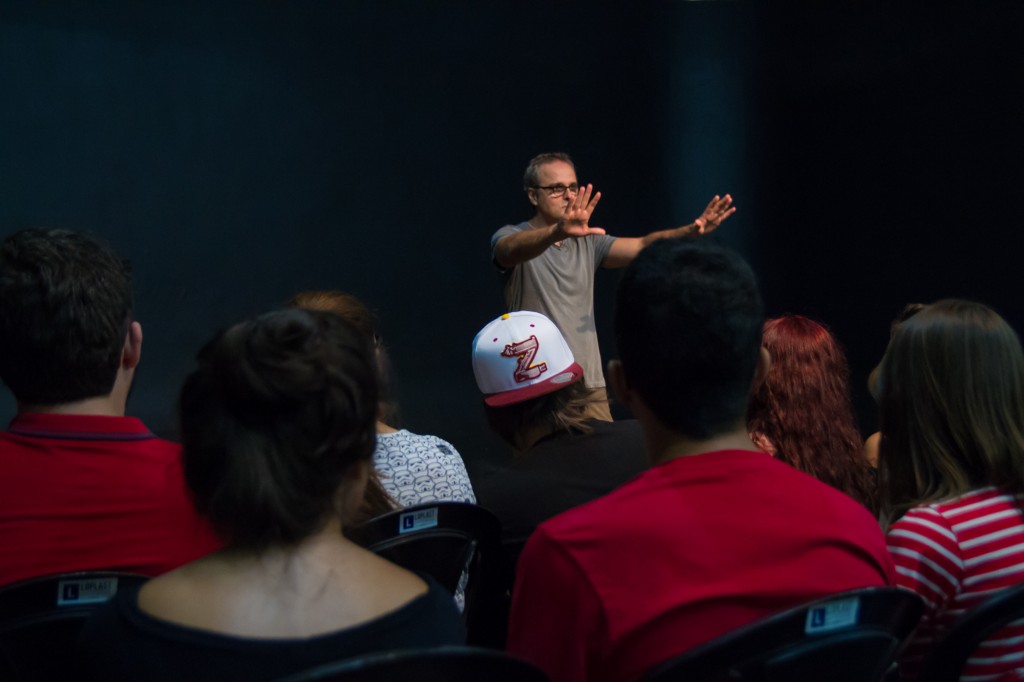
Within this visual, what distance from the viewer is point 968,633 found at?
1167mm

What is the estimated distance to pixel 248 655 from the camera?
96 centimetres

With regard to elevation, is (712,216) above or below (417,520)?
above

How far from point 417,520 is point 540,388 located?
44 cm

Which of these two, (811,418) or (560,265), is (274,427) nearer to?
(811,418)

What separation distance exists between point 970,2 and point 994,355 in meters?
4.02

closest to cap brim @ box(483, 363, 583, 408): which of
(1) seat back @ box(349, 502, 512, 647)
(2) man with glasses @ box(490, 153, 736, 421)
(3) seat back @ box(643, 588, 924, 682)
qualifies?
(1) seat back @ box(349, 502, 512, 647)

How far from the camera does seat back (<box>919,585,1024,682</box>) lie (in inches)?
44.9

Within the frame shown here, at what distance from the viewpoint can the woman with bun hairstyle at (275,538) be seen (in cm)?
98

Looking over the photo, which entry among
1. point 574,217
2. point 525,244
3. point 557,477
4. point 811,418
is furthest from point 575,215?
point 557,477

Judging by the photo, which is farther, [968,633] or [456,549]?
[456,549]

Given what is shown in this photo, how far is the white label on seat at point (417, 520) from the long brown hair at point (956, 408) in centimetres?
69

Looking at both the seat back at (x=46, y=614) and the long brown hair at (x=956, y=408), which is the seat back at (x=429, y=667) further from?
the long brown hair at (x=956, y=408)

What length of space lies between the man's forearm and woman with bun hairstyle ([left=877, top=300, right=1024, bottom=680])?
90.3 inches

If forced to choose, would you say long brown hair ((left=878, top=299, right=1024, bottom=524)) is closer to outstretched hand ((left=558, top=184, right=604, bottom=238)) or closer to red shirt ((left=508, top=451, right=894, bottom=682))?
red shirt ((left=508, top=451, right=894, bottom=682))
